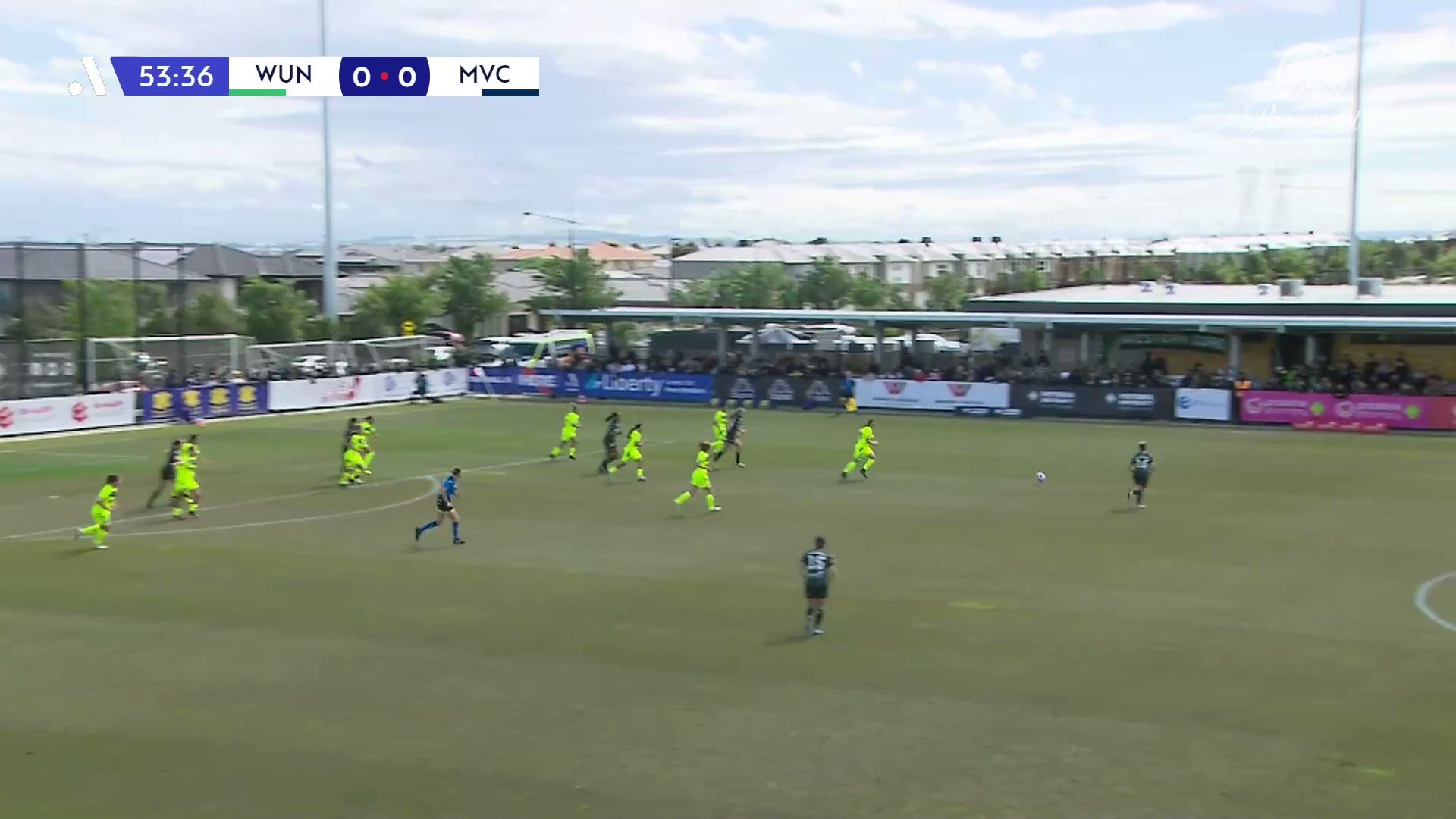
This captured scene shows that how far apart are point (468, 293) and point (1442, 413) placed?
201 feet

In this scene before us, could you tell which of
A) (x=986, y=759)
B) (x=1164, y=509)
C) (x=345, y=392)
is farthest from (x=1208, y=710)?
(x=345, y=392)

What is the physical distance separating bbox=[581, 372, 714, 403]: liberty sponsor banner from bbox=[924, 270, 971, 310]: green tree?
45557 mm

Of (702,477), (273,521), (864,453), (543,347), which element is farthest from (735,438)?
(543,347)

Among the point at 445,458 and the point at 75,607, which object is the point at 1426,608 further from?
the point at 445,458

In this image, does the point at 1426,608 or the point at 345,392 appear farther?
the point at 345,392

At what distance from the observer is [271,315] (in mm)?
73750

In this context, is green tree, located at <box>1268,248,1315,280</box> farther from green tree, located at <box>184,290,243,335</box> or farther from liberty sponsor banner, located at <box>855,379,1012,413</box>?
green tree, located at <box>184,290,243,335</box>

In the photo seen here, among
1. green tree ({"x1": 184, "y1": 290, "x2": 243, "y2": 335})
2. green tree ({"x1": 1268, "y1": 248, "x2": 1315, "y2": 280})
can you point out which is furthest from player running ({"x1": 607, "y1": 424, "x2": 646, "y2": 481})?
green tree ({"x1": 1268, "y1": 248, "x2": 1315, "y2": 280})

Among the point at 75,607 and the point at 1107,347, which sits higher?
the point at 1107,347

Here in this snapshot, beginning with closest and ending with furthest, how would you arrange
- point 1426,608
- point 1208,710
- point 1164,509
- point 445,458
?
point 1208,710
point 1426,608
point 1164,509
point 445,458

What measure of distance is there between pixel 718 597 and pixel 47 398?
3765 centimetres

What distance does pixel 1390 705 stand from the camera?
1595 cm

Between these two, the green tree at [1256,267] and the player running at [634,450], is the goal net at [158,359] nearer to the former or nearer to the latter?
the player running at [634,450]

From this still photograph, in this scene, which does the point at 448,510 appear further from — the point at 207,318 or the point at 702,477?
the point at 207,318
